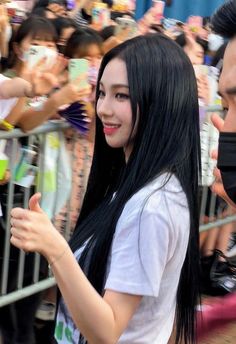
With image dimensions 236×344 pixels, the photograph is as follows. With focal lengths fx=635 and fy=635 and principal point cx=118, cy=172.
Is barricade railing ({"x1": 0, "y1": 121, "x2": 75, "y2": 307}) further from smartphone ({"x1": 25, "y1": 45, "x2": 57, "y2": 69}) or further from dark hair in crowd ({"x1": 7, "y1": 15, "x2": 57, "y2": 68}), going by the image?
dark hair in crowd ({"x1": 7, "y1": 15, "x2": 57, "y2": 68})

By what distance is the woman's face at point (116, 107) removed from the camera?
1717 millimetres

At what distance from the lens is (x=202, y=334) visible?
1.98 m

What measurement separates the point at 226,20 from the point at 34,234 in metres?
0.69

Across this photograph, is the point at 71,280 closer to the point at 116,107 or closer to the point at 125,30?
the point at 116,107

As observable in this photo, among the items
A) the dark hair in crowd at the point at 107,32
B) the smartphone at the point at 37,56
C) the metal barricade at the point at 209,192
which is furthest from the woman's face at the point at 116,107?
the dark hair in crowd at the point at 107,32

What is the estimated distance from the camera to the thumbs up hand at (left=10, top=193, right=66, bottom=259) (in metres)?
A: 1.43

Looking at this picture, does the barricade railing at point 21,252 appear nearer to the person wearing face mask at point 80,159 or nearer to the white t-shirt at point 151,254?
the person wearing face mask at point 80,159

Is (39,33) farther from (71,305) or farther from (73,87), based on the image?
(71,305)

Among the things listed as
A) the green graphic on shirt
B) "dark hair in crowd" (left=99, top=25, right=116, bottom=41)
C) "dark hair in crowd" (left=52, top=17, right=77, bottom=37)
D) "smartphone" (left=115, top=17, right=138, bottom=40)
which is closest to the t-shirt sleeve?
the green graphic on shirt

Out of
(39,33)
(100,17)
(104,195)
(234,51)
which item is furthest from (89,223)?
(100,17)

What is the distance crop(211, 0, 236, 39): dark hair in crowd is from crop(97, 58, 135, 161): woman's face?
0.92 feet

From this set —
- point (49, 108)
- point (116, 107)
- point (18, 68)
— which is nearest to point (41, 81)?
point (49, 108)

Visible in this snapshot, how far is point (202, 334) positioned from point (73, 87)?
141 cm

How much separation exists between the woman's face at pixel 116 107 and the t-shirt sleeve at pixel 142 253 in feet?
0.83
